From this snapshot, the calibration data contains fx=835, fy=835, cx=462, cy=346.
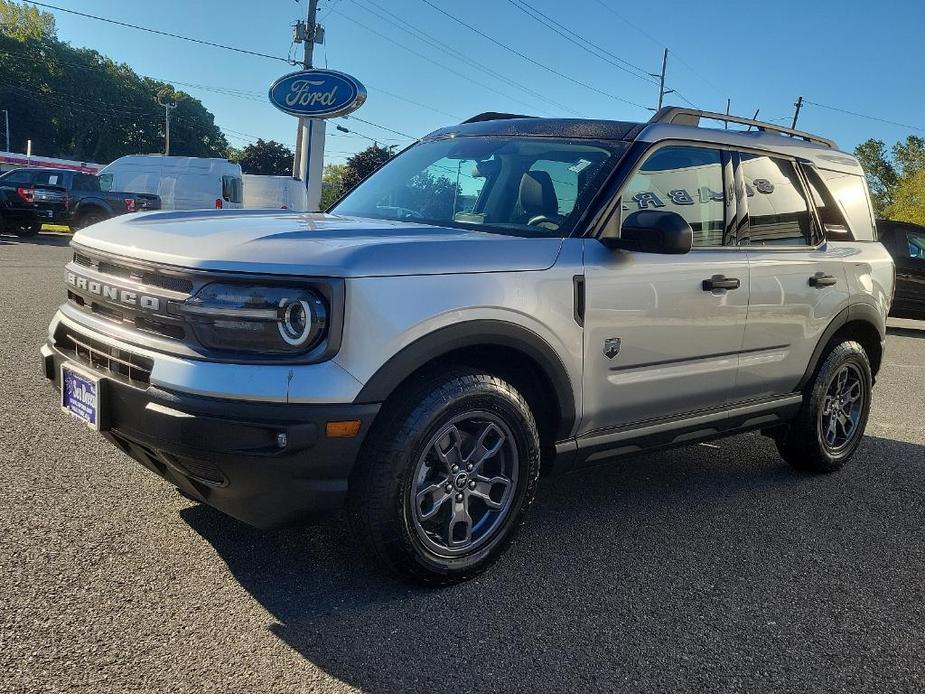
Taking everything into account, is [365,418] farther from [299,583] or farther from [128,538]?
[128,538]

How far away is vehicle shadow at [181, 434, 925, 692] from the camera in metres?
2.61

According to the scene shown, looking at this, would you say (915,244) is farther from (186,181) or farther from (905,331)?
(186,181)

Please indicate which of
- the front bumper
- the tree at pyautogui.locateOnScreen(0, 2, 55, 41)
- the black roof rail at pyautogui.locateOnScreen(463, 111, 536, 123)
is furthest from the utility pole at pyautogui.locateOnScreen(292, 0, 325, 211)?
the tree at pyautogui.locateOnScreen(0, 2, 55, 41)

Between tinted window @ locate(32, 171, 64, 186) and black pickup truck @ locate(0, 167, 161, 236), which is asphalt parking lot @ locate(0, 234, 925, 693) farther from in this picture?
tinted window @ locate(32, 171, 64, 186)

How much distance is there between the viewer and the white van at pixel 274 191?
26250 millimetres

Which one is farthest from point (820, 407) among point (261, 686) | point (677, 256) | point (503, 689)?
point (261, 686)

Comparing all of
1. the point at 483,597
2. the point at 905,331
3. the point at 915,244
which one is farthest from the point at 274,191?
the point at 483,597

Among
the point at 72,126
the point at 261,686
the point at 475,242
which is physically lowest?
the point at 261,686

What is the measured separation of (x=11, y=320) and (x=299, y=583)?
6.36 m

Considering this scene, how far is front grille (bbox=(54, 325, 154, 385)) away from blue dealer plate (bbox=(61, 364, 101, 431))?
0.18 feet

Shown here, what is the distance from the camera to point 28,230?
68.8 feet

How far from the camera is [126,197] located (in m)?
21.5

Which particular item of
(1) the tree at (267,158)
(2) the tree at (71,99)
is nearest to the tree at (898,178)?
(1) the tree at (267,158)

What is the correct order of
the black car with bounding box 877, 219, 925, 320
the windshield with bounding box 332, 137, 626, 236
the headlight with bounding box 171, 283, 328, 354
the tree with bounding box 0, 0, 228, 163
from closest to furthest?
the headlight with bounding box 171, 283, 328, 354, the windshield with bounding box 332, 137, 626, 236, the black car with bounding box 877, 219, 925, 320, the tree with bounding box 0, 0, 228, 163
